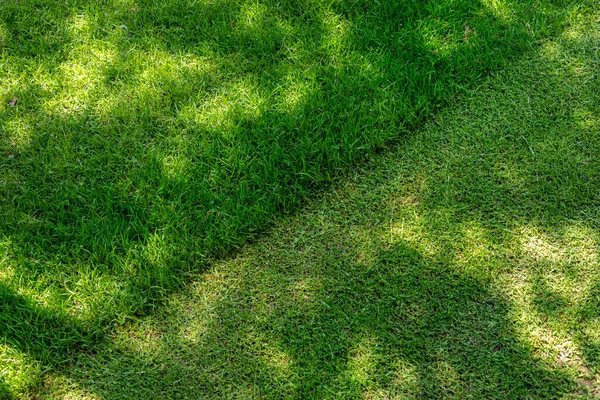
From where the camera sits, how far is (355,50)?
405 centimetres

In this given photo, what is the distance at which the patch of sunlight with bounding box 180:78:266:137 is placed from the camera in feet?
12.2

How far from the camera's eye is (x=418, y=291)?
307 cm

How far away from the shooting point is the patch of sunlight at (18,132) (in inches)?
145

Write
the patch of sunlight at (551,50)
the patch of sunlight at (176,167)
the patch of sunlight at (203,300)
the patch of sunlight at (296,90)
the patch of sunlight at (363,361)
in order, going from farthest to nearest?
the patch of sunlight at (551,50) → the patch of sunlight at (296,90) → the patch of sunlight at (176,167) → the patch of sunlight at (203,300) → the patch of sunlight at (363,361)

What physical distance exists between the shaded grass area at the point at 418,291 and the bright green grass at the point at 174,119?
19 cm

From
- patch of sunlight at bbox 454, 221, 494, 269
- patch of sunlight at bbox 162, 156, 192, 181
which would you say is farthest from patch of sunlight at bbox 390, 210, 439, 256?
patch of sunlight at bbox 162, 156, 192, 181

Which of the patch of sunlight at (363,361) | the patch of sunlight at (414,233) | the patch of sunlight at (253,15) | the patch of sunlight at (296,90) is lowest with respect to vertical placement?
the patch of sunlight at (363,361)

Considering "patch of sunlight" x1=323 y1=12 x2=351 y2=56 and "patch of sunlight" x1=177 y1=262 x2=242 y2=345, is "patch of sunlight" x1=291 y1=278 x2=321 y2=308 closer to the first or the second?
"patch of sunlight" x1=177 y1=262 x2=242 y2=345

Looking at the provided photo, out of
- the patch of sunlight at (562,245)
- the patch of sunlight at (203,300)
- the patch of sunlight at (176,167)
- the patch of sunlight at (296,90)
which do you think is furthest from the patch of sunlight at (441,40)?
the patch of sunlight at (203,300)

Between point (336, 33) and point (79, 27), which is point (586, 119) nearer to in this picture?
point (336, 33)

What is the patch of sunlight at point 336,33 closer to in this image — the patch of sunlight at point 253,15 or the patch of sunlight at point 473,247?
the patch of sunlight at point 253,15

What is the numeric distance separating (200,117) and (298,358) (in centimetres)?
164

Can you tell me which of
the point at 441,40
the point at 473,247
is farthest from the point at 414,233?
the point at 441,40

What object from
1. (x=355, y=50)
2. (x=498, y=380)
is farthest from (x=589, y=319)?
(x=355, y=50)
